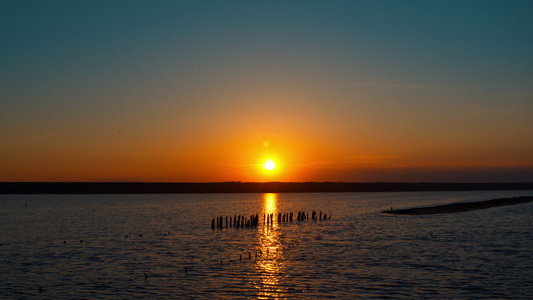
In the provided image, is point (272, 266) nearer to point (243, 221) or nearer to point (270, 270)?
point (270, 270)

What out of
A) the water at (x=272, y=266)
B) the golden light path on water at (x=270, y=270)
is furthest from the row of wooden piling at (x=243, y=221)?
the golden light path on water at (x=270, y=270)

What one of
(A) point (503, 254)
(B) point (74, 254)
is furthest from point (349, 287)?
(B) point (74, 254)

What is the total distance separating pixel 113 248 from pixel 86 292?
18.2 metres

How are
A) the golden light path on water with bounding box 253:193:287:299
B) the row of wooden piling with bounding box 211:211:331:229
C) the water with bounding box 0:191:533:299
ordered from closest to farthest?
the golden light path on water with bounding box 253:193:287:299, the water with bounding box 0:191:533:299, the row of wooden piling with bounding box 211:211:331:229

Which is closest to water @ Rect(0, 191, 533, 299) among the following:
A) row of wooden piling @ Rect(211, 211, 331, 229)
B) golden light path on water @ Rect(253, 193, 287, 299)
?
golden light path on water @ Rect(253, 193, 287, 299)

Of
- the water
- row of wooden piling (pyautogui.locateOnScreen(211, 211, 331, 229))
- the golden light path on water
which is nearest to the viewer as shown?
the golden light path on water

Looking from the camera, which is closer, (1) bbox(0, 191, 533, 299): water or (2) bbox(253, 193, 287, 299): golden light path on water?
(2) bbox(253, 193, 287, 299): golden light path on water

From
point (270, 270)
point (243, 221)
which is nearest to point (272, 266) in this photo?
point (270, 270)

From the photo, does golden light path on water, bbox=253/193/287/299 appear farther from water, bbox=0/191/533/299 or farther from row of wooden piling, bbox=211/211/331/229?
row of wooden piling, bbox=211/211/331/229

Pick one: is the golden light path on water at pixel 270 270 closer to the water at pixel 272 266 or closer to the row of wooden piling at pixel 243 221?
the water at pixel 272 266

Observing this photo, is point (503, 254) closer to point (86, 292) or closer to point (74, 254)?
point (86, 292)

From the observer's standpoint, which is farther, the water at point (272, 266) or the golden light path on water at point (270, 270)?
the water at point (272, 266)

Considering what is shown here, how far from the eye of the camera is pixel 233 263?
3250 centimetres

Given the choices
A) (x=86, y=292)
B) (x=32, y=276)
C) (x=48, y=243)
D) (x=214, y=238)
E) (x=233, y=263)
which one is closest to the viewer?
(x=86, y=292)
